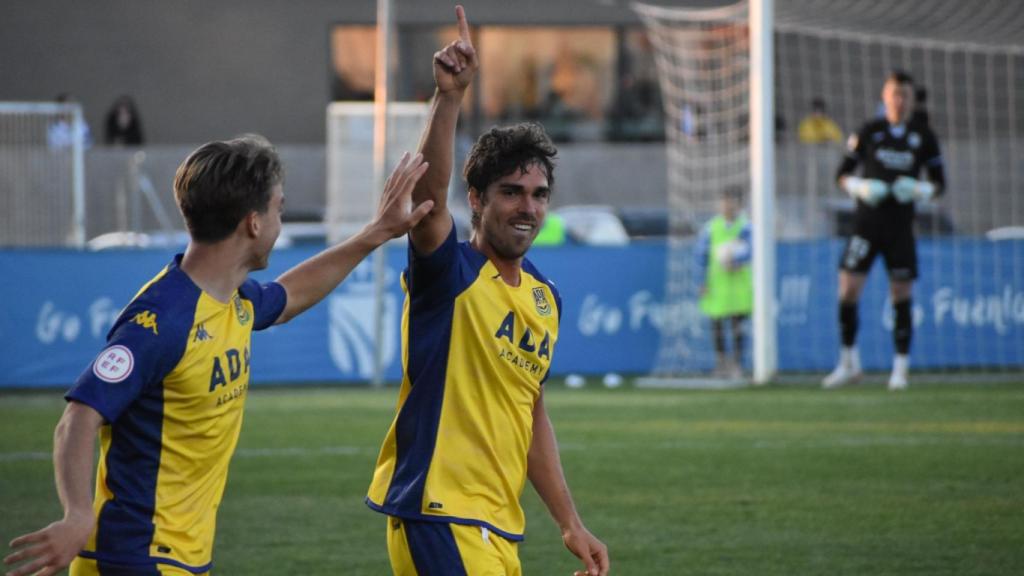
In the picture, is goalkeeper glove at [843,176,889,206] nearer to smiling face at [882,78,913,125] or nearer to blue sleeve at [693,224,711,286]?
smiling face at [882,78,913,125]

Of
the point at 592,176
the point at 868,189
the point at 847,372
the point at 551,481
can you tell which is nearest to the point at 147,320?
the point at 551,481

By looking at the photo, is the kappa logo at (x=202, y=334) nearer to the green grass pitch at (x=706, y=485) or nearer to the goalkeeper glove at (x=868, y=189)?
the green grass pitch at (x=706, y=485)

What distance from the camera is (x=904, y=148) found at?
1399 cm

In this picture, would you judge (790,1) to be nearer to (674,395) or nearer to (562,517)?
(674,395)

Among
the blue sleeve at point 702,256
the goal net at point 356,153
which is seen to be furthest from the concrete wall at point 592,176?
the blue sleeve at point 702,256

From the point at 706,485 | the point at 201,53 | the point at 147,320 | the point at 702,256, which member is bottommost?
the point at 706,485

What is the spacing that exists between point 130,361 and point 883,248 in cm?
1119

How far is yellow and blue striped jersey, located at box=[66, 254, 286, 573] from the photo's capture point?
353cm

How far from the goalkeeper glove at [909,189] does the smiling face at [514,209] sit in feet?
33.4

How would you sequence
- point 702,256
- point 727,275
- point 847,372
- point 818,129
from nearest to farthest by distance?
point 847,372
point 727,275
point 702,256
point 818,129

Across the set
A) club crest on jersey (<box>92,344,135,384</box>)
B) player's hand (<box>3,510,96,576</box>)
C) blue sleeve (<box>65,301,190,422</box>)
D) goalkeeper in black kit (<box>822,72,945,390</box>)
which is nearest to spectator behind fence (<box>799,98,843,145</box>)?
goalkeeper in black kit (<box>822,72,945,390</box>)

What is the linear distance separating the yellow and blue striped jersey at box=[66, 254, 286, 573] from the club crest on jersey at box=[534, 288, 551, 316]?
87 centimetres

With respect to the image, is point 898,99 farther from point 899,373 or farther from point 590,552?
point 590,552

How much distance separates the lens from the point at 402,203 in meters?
3.94
